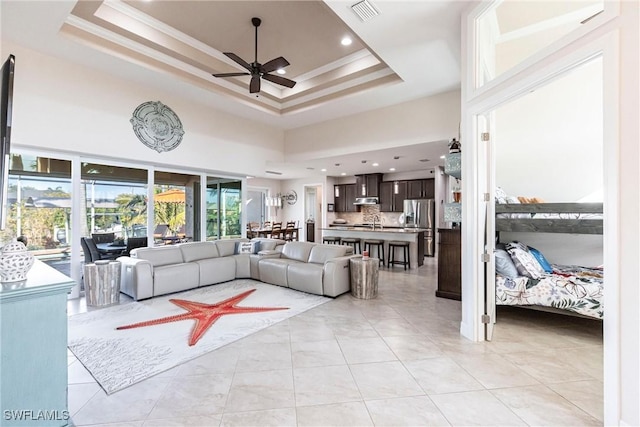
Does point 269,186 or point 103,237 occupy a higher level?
point 269,186

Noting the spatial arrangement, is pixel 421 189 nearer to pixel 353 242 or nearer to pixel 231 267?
pixel 353 242

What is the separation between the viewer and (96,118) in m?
4.50

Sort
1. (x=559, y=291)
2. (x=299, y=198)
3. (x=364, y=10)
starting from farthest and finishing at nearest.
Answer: (x=299, y=198) < (x=559, y=291) < (x=364, y=10)

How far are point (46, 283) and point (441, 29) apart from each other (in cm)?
420

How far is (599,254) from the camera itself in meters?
4.09

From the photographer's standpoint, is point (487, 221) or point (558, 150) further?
point (558, 150)

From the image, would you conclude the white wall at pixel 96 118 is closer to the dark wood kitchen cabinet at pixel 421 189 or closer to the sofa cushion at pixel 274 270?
the sofa cushion at pixel 274 270

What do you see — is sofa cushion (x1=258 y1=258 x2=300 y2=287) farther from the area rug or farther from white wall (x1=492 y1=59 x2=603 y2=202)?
white wall (x1=492 y1=59 x2=603 y2=202)

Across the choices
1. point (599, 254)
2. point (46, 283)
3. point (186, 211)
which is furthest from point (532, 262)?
point (186, 211)

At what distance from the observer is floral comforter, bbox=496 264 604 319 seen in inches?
120

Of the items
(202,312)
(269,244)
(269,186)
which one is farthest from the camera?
(269,186)

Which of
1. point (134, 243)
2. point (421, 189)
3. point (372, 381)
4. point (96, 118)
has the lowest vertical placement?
point (372, 381)

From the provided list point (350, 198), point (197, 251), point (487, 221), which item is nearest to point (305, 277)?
point (197, 251)

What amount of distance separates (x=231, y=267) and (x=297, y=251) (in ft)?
4.19
